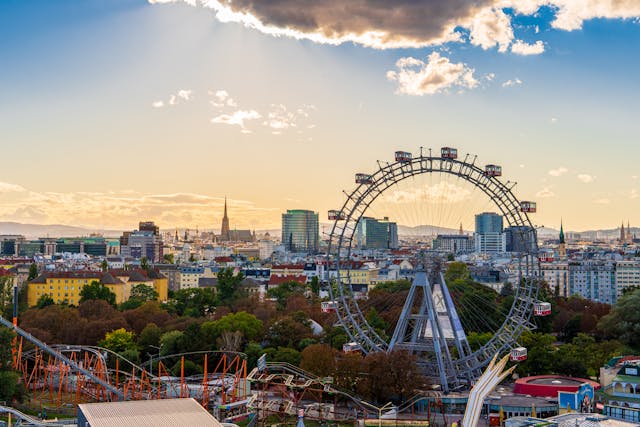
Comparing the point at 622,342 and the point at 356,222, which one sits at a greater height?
the point at 356,222

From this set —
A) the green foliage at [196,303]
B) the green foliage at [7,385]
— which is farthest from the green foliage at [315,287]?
the green foliage at [7,385]

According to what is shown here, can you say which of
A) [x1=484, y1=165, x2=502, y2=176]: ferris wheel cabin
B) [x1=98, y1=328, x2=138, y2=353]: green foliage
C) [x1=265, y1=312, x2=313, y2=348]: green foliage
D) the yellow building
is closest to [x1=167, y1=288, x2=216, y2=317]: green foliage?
[x1=98, y1=328, x2=138, y2=353]: green foliage

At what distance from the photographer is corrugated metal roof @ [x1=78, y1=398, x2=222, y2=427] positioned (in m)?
37.5

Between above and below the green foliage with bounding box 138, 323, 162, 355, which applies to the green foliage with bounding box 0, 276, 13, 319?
above

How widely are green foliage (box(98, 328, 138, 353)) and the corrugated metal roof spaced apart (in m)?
32.4

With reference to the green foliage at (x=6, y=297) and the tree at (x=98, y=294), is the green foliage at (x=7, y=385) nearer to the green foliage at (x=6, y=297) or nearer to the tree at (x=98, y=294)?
the green foliage at (x=6, y=297)

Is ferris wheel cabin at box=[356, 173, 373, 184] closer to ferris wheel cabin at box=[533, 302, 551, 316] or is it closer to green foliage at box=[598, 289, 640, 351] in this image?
ferris wheel cabin at box=[533, 302, 551, 316]

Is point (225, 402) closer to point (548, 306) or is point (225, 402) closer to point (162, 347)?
point (162, 347)

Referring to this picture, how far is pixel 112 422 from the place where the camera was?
37.5m

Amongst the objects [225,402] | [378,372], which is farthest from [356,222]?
[225,402]

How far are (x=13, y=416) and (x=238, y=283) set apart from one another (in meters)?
60.7

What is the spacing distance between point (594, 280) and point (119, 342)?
342 feet

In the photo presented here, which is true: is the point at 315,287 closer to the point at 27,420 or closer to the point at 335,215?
the point at 335,215

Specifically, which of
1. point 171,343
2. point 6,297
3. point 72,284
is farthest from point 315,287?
point 171,343
